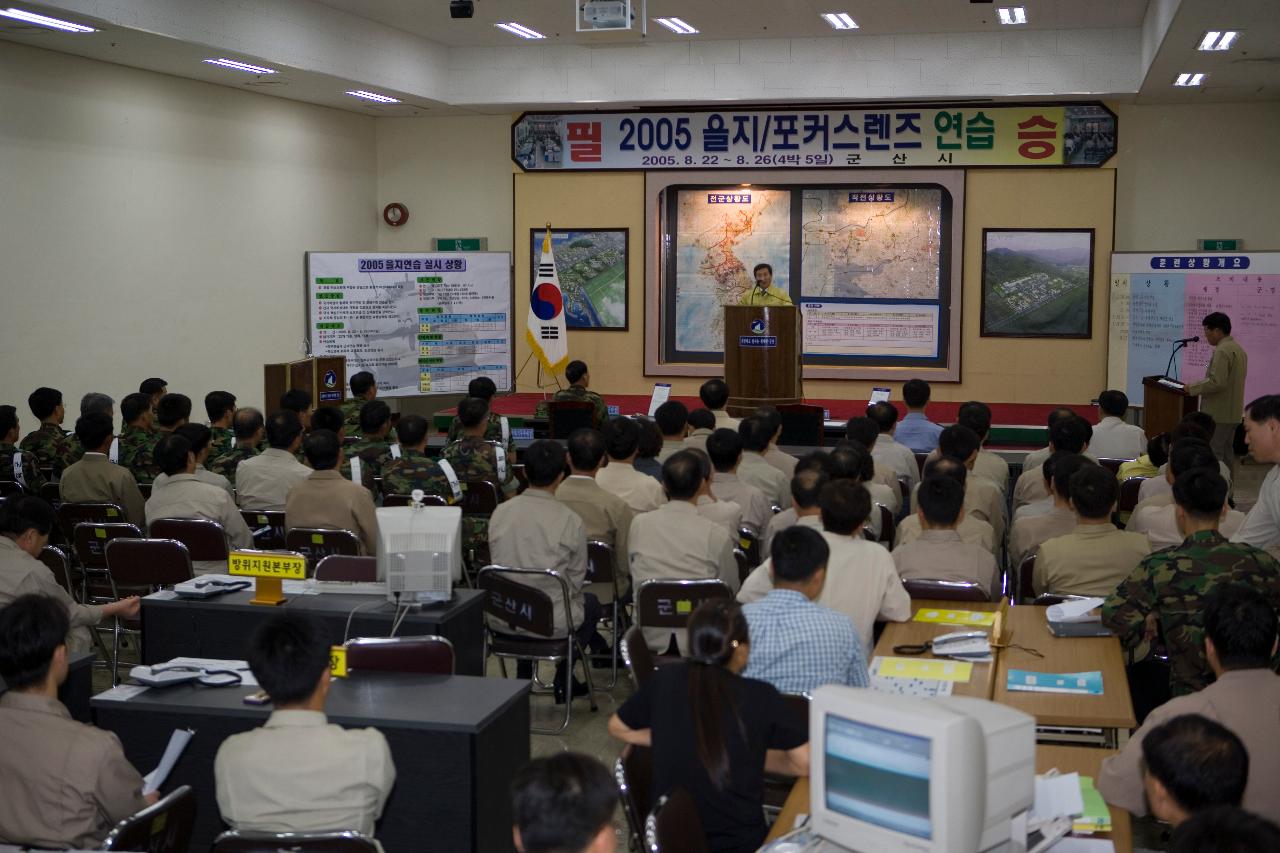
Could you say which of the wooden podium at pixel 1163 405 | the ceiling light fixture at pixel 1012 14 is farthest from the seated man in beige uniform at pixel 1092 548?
the ceiling light fixture at pixel 1012 14

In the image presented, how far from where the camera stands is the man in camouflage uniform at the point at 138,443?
684cm

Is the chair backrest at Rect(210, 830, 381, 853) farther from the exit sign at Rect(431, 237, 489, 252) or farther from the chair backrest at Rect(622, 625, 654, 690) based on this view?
the exit sign at Rect(431, 237, 489, 252)

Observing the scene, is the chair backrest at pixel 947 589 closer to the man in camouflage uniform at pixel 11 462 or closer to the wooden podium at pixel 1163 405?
the man in camouflage uniform at pixel 11 462

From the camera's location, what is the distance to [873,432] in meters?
6.70

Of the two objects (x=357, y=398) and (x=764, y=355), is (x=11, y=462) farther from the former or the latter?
(x=764, y=355)

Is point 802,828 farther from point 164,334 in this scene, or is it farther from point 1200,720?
point 164,334

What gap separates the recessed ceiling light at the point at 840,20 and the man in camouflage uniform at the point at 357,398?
480cm

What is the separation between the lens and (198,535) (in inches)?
208

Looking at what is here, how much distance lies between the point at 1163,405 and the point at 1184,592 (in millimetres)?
6187

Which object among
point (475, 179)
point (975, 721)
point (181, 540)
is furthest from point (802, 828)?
point (475, 179)

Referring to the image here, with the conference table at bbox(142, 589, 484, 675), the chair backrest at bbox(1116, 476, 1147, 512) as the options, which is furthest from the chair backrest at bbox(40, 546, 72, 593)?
the chair backrest at bbox(1116, 476, 1147, 512)

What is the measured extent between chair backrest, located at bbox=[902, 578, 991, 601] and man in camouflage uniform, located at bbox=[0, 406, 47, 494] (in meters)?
4.55

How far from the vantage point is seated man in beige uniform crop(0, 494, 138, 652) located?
4113mm

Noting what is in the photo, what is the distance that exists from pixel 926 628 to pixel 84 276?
24.3ft
